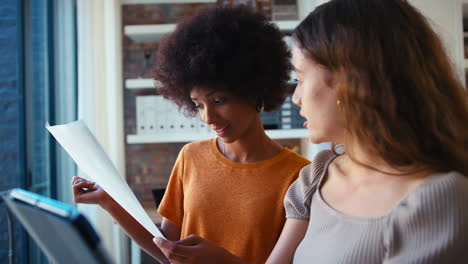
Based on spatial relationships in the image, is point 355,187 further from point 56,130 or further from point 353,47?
point 56,130

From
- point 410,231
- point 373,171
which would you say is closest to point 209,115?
point 373,171

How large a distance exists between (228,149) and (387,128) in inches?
25.6

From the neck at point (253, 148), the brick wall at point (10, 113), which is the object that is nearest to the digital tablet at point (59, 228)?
the neck at point (253, 148)

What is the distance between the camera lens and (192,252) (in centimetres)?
91

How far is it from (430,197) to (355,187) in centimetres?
18

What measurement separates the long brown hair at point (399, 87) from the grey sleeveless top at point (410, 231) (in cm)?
7

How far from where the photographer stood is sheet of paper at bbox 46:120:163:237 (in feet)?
2.95

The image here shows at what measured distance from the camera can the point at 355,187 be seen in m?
0.83

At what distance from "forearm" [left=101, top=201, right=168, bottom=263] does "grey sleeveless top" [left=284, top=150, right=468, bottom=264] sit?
60 centimetres

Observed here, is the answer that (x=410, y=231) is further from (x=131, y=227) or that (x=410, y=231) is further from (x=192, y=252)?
(x=131, y=227)

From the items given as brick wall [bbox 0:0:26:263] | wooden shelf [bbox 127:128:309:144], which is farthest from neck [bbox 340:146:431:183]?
wooden shelf [bbox 127:128:309:144]

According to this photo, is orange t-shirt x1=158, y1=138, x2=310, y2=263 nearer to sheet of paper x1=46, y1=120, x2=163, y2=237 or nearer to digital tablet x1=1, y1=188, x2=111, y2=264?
sheet of paper x1=46, y1=120, x2=163, y2=237

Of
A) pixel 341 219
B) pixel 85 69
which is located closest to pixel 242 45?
pixel 341 219

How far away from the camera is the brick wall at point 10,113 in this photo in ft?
6.04
